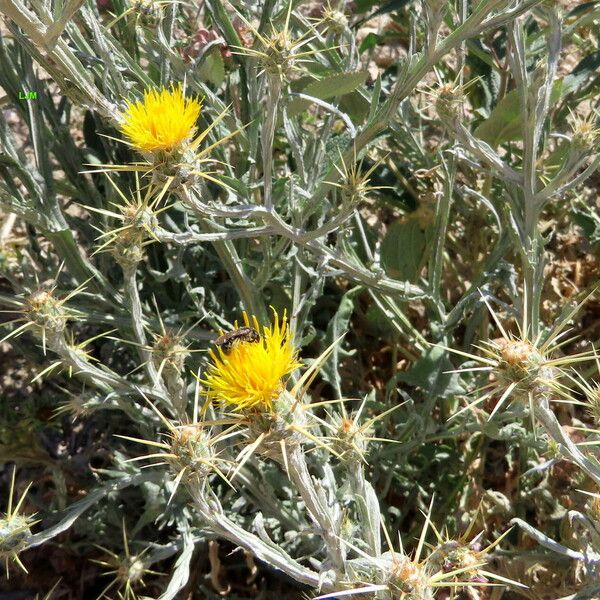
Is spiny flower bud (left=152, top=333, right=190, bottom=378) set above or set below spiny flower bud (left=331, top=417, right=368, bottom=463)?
above

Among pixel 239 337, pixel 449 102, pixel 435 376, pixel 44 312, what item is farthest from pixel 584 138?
pixel 44 312

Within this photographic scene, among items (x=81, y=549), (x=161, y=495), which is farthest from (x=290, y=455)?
(x=81, y=549)

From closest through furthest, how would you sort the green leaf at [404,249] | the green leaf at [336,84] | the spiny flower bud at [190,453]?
the spiny flower bud at [190,453] → the green leaf at [336,84] → the green leaf at [404,249]

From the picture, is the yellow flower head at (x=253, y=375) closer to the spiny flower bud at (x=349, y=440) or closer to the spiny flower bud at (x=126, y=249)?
the spiny flower bud at (x=349, y=440)

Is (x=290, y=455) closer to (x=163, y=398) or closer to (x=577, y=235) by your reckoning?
(x=163, y=398)

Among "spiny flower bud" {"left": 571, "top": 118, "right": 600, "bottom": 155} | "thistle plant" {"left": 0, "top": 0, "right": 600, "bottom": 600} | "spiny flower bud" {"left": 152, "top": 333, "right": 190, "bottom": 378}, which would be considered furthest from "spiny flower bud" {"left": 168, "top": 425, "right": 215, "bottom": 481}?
"spiny flower bud" {"left": 571, "top": 118, "right": 600, "bottom": 155}

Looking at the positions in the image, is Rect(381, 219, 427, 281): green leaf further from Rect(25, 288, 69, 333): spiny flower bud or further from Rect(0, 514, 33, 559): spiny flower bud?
Rect(0, 514, 33, 559): spiny flower bud

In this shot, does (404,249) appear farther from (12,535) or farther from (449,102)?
(12,535)

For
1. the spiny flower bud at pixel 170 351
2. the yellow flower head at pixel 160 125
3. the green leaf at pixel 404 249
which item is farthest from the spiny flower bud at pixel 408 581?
the green leaf at pixel 404 249

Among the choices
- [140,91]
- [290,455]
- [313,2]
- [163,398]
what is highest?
[313,2]
